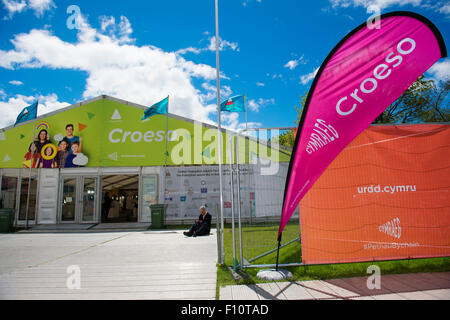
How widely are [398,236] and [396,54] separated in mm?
2896

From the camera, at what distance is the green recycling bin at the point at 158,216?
12883 millimetres

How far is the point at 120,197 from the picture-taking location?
1764 centimetres

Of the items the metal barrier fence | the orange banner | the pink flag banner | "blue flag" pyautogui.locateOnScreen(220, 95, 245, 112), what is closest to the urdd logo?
the orange banner

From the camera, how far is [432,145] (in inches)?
A: 179

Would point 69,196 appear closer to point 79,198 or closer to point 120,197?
point 79,198

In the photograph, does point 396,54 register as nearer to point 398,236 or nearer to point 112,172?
point 398,236

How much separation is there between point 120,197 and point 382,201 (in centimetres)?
1636

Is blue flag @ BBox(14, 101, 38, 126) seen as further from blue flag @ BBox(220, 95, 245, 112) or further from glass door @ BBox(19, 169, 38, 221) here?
blue flag @ BBox(220, 95, 245, 112)

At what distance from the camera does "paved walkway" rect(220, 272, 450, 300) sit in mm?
3400

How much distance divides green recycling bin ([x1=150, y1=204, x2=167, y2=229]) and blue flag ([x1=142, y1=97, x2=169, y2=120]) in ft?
14.9

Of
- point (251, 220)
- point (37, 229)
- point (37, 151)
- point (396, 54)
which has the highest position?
point (37, 151)

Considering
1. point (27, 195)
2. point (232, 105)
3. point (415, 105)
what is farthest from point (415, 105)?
point (27, 195)
